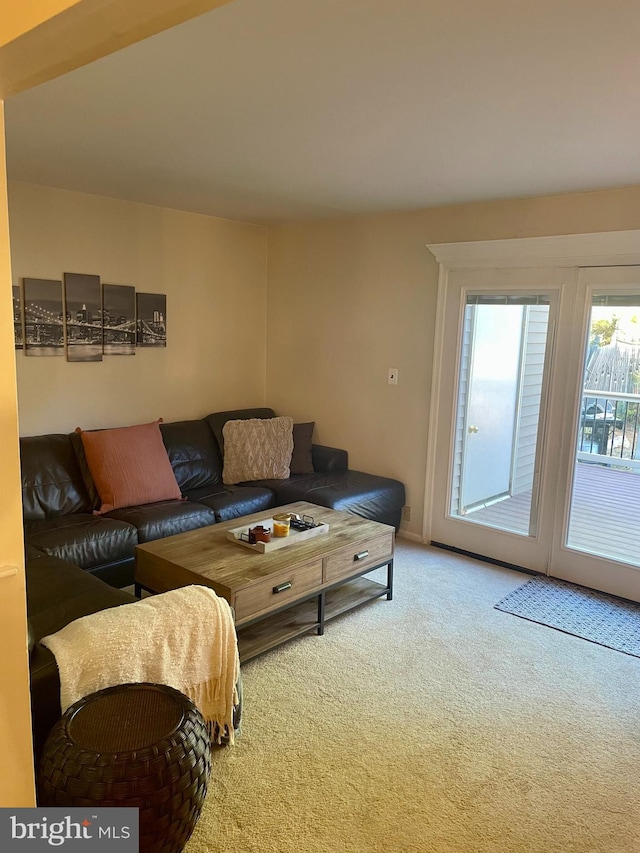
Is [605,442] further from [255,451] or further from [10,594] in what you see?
[10,594]

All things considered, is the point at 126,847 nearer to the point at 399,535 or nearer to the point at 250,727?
the point at 250,727

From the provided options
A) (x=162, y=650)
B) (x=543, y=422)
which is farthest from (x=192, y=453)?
(x=162, y=650)

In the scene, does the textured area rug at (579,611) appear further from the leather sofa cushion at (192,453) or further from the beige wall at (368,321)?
the leather sofa cushion at (192,453)

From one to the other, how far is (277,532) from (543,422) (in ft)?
6.12

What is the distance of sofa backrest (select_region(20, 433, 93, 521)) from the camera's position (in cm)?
363

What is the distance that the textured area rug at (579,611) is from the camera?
3248 millimetres

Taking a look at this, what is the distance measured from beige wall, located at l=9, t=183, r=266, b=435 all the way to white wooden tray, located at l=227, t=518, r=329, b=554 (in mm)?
1658

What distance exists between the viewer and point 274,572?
2.83 meters

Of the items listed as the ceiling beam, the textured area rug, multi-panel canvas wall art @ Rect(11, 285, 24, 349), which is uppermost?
the ceiling beam

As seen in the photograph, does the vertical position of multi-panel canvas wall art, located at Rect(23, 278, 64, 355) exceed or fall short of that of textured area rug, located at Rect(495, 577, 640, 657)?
it exceeds it

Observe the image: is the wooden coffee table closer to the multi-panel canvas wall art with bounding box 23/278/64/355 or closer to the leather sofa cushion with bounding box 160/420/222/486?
the leather sofa cushion with bounding box 160/420/222/486

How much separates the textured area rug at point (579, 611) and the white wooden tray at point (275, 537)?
3.79 feet

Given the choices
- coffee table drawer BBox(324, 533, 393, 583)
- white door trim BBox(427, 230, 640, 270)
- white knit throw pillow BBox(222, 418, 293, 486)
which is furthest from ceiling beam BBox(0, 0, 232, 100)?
white knit throw pillow BBox(222, 418, 293, 486)

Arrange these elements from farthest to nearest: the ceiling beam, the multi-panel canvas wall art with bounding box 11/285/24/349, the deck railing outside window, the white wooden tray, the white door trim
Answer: the multi-panel canvas wall art with bounding box 11/285/24/349
the deck railing outside window
the white door trim
the white wooden tray
the ceiling beam
